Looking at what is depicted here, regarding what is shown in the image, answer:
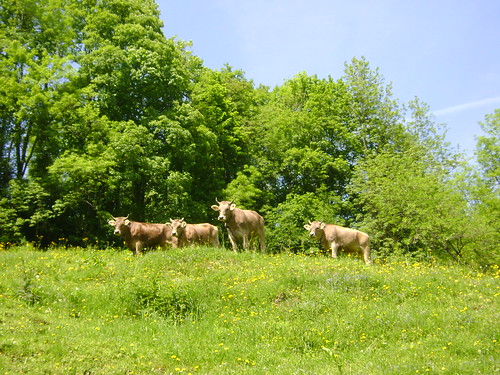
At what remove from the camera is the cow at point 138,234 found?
19.7 metres

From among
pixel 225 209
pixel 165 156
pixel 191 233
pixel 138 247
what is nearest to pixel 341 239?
pixel 225 209

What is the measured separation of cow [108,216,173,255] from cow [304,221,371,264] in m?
6.62

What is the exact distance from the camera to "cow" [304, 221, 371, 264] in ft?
67.1

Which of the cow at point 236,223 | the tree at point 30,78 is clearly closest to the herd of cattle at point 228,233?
the cow at point 236,223

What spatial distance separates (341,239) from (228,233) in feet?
16.5

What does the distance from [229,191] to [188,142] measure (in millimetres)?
4625

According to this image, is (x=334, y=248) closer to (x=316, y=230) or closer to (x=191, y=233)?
(x=316, y=230)

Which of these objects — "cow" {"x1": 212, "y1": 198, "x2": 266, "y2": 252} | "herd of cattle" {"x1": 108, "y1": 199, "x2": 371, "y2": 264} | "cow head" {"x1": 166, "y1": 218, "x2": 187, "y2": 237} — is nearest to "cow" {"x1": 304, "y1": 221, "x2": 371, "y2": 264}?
"herd of cattle" {"x1": 108, "y1": 199, "x2": 371, "y2": 264}

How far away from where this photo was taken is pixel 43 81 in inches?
1028

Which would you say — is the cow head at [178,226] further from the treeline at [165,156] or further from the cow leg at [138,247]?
the treeline at [165,156]

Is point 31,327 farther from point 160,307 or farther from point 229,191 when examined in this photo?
point 229,191

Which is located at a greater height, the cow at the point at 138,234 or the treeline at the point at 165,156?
the treeline at the point at 165,156

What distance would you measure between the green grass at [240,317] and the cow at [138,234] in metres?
3.42

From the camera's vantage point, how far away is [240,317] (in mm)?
11766
